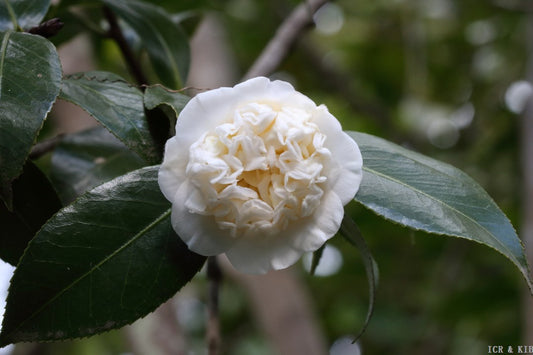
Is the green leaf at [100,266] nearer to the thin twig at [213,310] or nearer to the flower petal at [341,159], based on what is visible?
the flower petal at [341,159]

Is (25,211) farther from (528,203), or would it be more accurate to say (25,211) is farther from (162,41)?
(528,203)

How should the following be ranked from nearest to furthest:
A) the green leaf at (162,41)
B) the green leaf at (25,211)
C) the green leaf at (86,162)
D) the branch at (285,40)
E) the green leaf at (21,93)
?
the green leaf at (21,93) → the green leaf at (25,211) → the green leaf at (86,162) → the green leaf at (162,41) → the branch at (285,40)

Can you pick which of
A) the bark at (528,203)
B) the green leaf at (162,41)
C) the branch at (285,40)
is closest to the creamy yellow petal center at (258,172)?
the green leaf at (162,41)

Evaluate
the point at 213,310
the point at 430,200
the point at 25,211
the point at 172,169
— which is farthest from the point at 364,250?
the point at 213,310

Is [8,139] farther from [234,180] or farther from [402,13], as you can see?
[402,13]

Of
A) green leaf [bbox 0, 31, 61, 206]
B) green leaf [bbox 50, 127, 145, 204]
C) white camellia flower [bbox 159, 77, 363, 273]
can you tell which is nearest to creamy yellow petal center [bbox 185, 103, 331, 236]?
white camellia flower [bbox 159, 77, 363, 273]

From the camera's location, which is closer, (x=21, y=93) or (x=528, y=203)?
(x=21, y=93)

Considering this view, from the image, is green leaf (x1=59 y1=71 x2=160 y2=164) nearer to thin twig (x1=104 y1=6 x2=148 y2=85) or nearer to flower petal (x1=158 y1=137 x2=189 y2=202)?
flower petal (x1=158 y1=137 x2=189 y2=202)
